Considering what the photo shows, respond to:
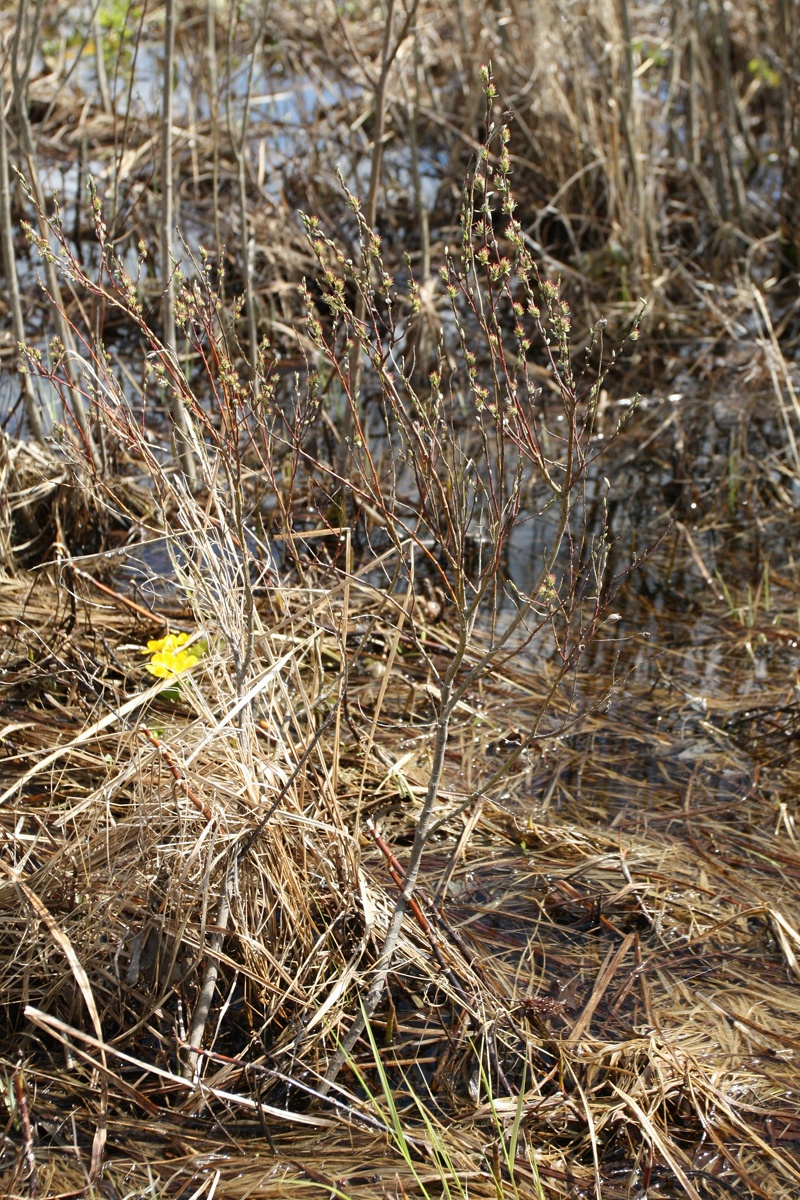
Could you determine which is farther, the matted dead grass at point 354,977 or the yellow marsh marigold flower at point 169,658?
the yellow marsh marigold flower at point 169,658

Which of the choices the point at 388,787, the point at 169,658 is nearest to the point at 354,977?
the point at 388,787

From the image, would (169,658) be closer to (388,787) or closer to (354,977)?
(388,787)

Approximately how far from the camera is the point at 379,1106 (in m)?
1.85

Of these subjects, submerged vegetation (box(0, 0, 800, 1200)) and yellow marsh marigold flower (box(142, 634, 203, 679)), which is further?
yellow marsh marigold flower (box(142, 634, 203, 679))

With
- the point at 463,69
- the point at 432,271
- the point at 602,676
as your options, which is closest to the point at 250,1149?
the point at 602,676

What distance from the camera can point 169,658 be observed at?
2.51 metres

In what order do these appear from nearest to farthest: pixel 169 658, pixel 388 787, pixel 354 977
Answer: pixel 354 977, pixel 169 658, pixel 388 787

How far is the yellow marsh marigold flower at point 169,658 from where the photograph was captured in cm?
246

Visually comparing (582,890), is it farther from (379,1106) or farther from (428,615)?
(428,615)

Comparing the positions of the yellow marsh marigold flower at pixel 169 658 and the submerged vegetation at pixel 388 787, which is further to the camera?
the yellow marsh marigold flower at pixel 169 658

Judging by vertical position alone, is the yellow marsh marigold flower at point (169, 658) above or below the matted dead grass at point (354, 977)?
above

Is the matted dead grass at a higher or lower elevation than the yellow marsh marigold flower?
lower

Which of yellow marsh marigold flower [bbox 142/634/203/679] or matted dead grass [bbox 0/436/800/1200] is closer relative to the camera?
matted dead grass [bbox 0/436/800/1200]

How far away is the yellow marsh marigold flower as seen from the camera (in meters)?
2.46
